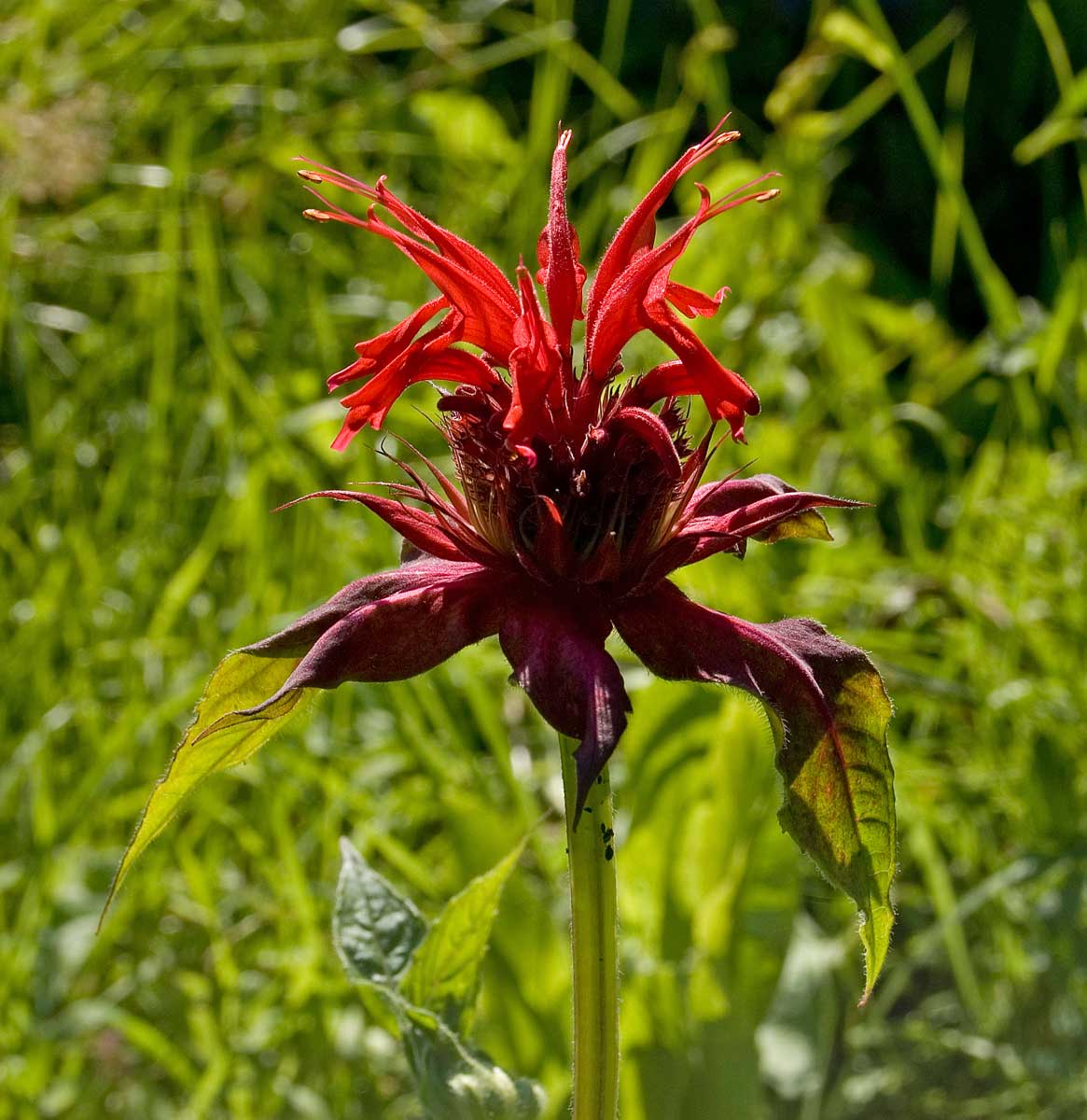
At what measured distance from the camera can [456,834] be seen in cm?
101

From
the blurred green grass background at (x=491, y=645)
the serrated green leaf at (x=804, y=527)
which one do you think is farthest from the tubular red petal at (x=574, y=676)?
the blurred green grass background at (x=491, y=645)

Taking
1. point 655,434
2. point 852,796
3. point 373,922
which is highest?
point 655,434

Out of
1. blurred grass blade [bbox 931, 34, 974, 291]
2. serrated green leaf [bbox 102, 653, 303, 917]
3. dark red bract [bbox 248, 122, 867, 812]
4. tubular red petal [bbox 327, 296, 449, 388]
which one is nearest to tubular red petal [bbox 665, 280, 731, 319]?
dark red bract [bbox 248, 122, 867, 812]

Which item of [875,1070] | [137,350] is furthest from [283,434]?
[875,1070]

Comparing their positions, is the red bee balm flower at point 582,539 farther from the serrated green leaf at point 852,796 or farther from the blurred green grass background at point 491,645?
the blurred green grass background at point 491,645

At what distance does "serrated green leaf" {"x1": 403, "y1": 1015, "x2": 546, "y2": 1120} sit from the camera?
1.93 feet

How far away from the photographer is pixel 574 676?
49 centimetres

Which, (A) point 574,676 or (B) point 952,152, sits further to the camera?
(B) point 952,152

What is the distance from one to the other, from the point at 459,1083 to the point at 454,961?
0.23 ft

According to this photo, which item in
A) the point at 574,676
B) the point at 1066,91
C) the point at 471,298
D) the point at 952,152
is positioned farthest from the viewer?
the point at 952,152

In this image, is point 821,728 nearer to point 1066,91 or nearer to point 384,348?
point 384,348

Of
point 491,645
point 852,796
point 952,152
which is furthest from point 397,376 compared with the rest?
point 952,152

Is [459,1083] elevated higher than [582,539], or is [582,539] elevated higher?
[582,539]

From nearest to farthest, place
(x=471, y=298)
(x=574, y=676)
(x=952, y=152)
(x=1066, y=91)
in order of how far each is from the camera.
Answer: (x=574, y=676)
(x=471, y=298)
(x=1066, y=91)
(x=952, y=152)
